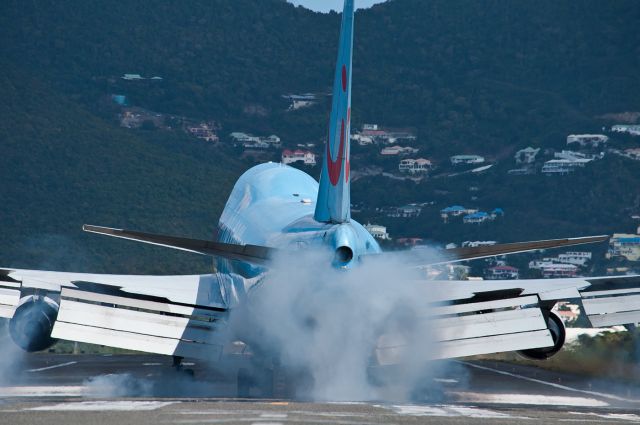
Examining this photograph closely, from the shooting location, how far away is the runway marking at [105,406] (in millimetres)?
19989

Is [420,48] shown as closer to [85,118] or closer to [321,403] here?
[85,118]

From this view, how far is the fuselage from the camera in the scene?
24.6 meters

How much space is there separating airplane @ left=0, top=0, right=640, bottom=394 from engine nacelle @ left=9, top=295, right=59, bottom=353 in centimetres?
2

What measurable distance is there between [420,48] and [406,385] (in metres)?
160

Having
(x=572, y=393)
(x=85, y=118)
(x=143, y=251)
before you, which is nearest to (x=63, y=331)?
(x=572, y=393)

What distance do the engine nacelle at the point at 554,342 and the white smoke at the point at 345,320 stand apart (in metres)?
4.39

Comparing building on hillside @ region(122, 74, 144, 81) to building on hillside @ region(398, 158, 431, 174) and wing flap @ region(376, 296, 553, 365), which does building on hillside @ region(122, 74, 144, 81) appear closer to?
building on hillside @ region(398, 158, 431, 174)

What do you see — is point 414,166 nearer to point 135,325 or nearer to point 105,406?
point 135,325

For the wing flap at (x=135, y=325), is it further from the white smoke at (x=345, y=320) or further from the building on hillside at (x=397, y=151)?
the building on hillside at (x=397, y=151)

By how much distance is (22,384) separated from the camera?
2980 centimetres

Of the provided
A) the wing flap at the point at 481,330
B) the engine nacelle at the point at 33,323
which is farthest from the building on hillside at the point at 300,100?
the wing flap at the point at 481,330

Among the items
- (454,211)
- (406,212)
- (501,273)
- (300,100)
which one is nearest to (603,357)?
(501,273)

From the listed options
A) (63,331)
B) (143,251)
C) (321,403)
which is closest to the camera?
(321,403)

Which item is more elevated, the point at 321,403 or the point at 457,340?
the point at 457,340
